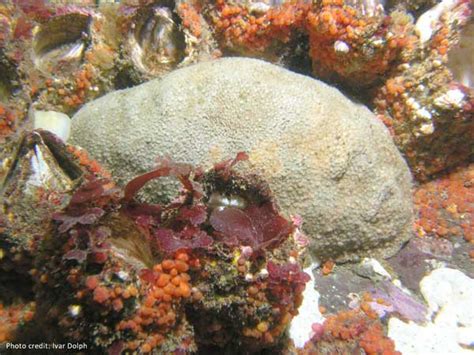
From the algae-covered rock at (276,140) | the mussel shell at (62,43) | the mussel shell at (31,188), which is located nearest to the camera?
the mussel shell at (31,188)

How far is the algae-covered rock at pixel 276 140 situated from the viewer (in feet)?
10.6

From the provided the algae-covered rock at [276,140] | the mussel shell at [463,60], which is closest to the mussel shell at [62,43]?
the algae-covered rock at [276,140]

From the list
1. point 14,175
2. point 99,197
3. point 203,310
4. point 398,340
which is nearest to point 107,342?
point 203,310

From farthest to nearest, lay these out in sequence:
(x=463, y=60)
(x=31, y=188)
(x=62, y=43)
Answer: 1. (x=62, y=43)
2. (x=463, y=60)
3. (x=31, y=188)

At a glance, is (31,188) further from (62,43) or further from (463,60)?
(463,60)

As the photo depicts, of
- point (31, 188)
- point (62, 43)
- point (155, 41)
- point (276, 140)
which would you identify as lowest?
point (31, 188)

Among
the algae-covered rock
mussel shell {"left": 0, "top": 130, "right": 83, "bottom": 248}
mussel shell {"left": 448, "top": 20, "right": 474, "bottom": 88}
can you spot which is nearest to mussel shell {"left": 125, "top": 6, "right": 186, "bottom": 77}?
the algae-covered rock

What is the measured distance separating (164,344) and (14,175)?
1.74m

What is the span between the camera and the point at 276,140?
10.6 ft

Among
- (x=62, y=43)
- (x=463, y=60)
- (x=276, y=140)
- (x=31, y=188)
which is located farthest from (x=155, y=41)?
(x=463, y=60)

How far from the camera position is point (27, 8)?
361cm

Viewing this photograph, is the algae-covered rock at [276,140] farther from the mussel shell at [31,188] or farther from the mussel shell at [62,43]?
the mussel shell at [62,43]

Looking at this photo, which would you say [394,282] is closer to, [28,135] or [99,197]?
[99,197]

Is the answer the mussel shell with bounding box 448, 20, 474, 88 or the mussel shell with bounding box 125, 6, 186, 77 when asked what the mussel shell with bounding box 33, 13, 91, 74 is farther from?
the mussel shell with bounding box 448, 20, 474, 88
